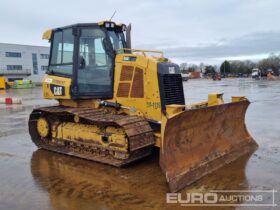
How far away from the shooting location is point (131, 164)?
7.22 m

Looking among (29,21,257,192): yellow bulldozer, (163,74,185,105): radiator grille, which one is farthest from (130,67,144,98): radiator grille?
(163,74,185,105): radiator grille

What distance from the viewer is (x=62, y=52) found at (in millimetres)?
8594

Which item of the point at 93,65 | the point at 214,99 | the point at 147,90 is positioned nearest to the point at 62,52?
the point at 93,65

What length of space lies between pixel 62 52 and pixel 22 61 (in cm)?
7579

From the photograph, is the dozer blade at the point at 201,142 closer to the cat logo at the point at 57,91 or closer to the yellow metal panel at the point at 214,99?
the yellow metal panel at the point at 214,99

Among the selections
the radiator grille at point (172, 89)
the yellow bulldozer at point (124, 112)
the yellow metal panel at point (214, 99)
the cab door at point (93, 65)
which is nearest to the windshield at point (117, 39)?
the yellow bulldozer at point (124, 112)

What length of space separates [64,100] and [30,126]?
3.77 feet

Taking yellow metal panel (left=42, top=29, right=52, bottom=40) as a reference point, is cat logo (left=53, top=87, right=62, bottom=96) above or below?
below

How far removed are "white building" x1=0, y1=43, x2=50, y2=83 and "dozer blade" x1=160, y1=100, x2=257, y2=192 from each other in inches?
2825

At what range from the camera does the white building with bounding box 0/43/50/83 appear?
7425cm

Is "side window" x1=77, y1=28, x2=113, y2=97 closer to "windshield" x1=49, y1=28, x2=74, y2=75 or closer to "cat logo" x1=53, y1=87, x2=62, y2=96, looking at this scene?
"windshield" x1=49, y1=28, x2=74, y2=75

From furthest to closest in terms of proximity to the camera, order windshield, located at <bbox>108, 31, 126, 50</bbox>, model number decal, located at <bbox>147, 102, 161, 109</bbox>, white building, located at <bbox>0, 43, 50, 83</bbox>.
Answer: white building, located at <bbox>0, 43, 50, 83</bbox>
windshield, located at <bbox>108, 31, 126, 50</bbox>
model number decal, located at <bbox>147, 102, 161, 109</bbox>

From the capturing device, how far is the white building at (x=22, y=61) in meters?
Result: 74.2

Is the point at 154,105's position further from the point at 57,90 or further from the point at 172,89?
the point at 57,90
